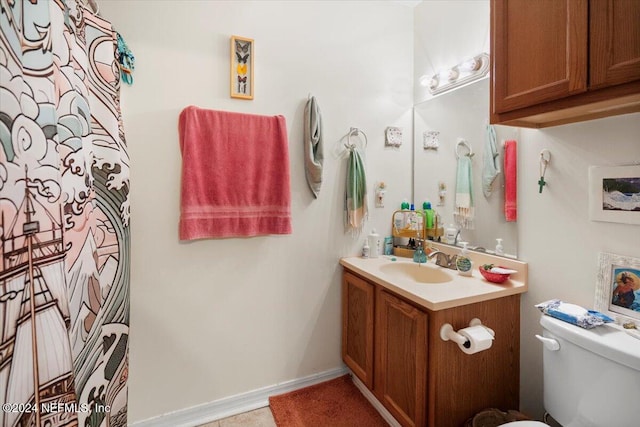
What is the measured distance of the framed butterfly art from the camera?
1.64 metres

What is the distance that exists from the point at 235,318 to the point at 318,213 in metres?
0.82

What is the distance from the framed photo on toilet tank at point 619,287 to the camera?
41.8 inches

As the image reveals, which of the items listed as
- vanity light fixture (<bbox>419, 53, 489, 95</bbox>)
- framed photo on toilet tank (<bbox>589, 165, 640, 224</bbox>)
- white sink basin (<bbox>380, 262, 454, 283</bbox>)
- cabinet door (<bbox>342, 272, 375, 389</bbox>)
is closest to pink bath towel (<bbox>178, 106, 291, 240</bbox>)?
cabinet door (<bbox>342, 272, 375, 389</bbox>)

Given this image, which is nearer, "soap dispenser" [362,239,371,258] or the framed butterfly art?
the framed butterfly art

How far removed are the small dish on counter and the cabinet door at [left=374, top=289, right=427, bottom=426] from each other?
17.9 inches

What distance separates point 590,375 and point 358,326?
108 centimetres

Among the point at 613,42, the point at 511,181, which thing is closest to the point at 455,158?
the point at 511,181

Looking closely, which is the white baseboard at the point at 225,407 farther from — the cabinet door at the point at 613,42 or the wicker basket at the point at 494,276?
the cabinet door at the point at 613,42

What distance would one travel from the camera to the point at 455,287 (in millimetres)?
1390

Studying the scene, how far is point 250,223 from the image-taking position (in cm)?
166

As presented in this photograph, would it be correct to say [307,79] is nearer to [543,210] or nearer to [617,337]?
[543,210]

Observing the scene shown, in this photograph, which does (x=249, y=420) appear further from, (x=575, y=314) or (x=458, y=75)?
(x=458, y=75)

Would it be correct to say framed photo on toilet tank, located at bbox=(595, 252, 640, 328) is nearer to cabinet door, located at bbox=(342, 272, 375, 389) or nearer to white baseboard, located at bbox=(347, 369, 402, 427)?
cabinet door, located at bbox=(342, 272, 375, 389)

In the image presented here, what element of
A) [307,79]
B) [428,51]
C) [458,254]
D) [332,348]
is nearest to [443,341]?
[458,254]
